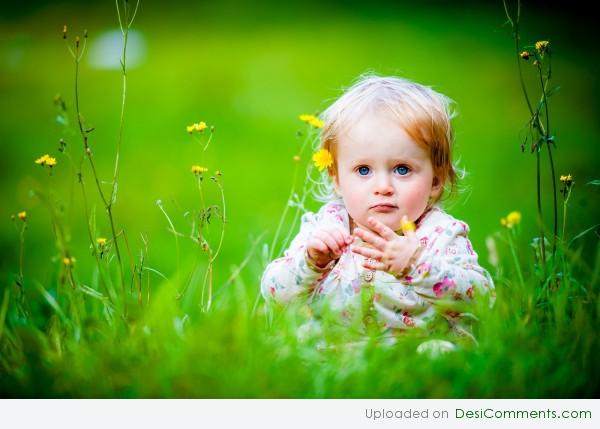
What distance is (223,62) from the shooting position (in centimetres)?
418

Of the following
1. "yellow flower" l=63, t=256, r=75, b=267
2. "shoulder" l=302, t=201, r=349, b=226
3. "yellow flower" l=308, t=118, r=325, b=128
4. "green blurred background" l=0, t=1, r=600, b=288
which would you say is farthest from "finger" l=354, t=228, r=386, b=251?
"green blurred background" l=0, t=1, r=600, b=288

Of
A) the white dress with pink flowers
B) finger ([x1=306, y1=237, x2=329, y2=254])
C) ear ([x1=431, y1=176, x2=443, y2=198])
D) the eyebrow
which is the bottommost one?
the white dress with pink flowers

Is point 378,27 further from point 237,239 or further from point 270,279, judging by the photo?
point 270,279

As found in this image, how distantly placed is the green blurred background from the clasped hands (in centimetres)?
116

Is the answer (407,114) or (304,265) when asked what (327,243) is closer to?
(304,265)

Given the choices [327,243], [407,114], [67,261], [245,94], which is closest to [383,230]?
[327,243]

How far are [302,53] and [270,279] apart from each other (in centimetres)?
234

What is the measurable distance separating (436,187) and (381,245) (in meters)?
0.35

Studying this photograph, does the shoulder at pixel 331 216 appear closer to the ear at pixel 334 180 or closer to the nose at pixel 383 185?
the ear at pixel 334 180

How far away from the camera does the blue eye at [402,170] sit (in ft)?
6.15

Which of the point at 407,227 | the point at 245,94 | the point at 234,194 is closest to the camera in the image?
the point at 407,227

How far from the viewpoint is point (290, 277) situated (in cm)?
183

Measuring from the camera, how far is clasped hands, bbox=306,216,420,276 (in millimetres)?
1698

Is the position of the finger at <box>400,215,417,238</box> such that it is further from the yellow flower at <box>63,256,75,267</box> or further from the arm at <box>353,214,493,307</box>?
the yellow flower at <box>63,256,75,267</box>
